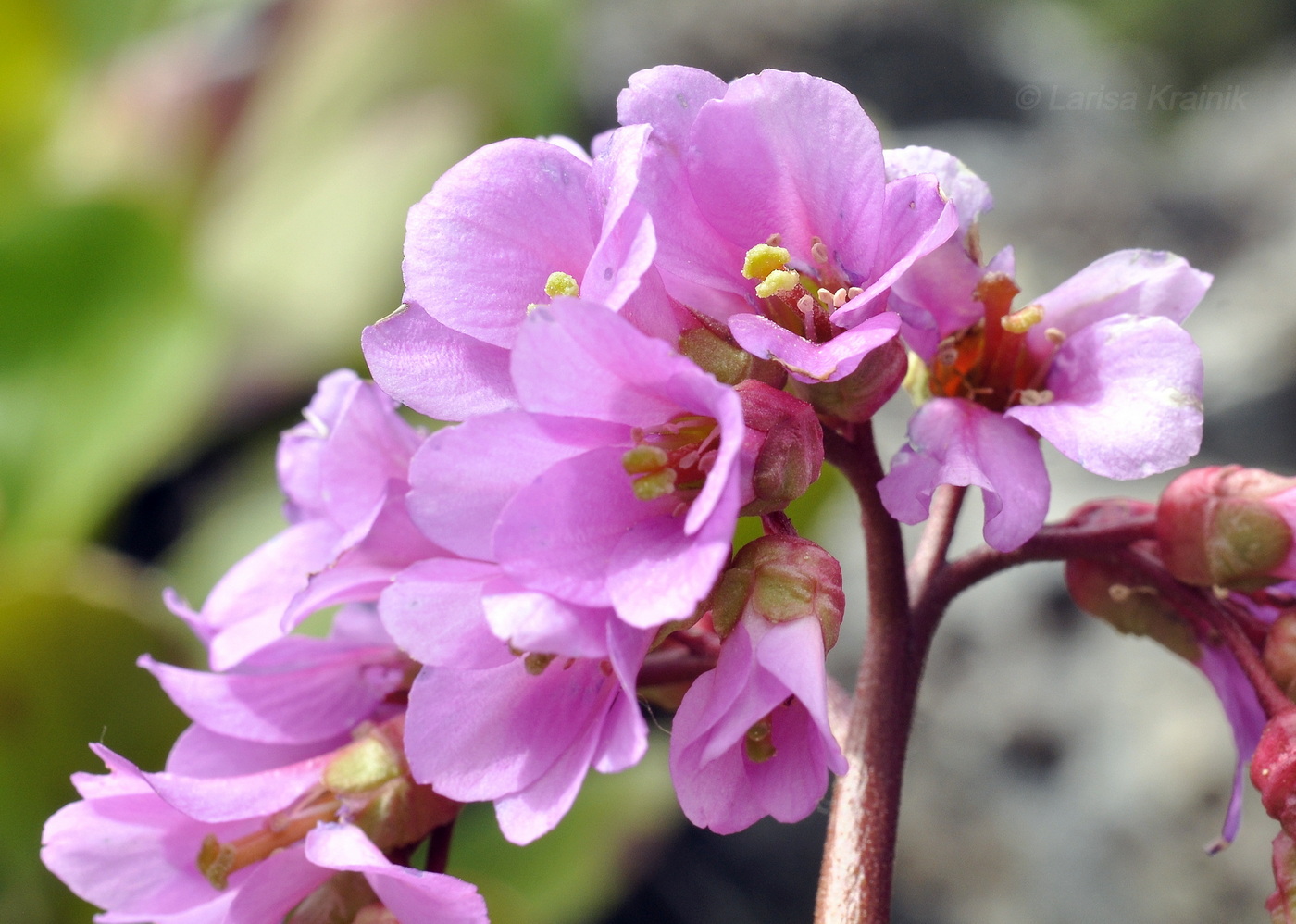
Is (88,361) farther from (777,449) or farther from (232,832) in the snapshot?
(777,449)

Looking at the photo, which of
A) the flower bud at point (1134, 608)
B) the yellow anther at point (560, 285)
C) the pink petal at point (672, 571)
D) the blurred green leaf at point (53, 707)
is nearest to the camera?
the pink petal at point (672, 571)

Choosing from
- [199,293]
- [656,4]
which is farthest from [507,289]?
[656,4]

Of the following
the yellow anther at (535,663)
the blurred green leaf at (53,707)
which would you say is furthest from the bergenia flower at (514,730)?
the blurred green leaf at (53,707)

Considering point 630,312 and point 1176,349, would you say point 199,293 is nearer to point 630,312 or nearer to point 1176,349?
point 630,312

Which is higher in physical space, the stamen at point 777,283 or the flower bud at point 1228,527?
the stamen at point 777,283

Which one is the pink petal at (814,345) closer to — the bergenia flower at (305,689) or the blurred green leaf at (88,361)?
the bergenia flower at (305,689)

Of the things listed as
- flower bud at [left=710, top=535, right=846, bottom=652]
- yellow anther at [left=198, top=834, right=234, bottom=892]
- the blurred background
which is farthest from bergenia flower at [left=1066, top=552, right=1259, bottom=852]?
the blurred background
